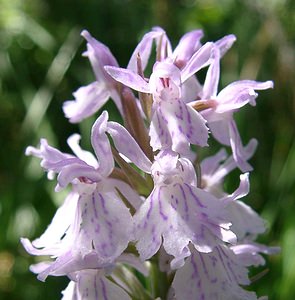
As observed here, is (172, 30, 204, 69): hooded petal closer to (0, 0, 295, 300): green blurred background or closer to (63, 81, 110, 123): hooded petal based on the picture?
(63, 81, 110, 123): hooded petal

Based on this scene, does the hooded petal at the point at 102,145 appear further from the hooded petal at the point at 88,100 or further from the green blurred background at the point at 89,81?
the green blurred background at the point at 89,81

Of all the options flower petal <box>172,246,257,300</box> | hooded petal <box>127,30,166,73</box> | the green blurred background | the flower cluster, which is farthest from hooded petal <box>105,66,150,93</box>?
the green blurred background

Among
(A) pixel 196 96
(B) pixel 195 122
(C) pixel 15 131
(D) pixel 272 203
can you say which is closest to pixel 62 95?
(C) pixel 15 131

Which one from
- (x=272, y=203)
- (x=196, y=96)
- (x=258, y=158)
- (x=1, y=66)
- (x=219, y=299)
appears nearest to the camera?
(x=219, y=299)

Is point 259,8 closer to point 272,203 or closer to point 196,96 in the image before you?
point 272,203

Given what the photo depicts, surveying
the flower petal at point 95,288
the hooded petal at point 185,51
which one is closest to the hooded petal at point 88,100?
the hooded petal at point 185,51

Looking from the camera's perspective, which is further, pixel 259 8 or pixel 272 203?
pixel 259 8
